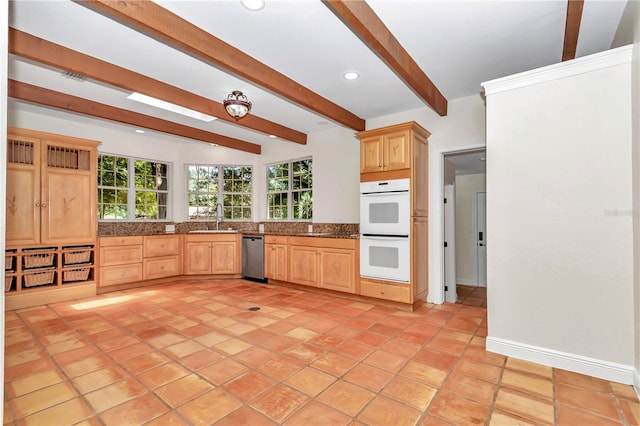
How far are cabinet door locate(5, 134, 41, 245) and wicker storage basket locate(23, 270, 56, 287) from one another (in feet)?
1.45

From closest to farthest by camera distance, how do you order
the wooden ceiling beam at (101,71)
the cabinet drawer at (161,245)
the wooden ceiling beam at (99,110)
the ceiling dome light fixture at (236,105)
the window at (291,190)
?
the wooden ceiling beam at (101,71), the ceiling dome light fixture at (236,105), the wooden ceiling beam at (99,110), the cabinet drawer at (161,245), the window at (291,190)

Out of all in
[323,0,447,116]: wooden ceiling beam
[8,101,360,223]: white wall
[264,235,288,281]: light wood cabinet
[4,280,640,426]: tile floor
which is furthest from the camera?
[264,235,288,281]: light wood cabinet

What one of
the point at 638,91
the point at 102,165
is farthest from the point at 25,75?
the point at 638,91

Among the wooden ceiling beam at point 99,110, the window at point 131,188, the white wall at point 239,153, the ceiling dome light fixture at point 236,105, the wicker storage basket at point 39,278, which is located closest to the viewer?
the ceiling dome light fixture at point 236,105

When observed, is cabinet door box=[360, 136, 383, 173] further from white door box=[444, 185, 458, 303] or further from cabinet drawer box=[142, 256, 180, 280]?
cabinet drawer box=[142, 256, 180, 280]

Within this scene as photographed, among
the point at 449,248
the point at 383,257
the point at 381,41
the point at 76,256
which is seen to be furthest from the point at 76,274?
A: the point at 449,248

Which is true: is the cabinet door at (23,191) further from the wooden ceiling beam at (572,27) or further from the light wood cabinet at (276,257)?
the wooden ceiling beam at (572,27)

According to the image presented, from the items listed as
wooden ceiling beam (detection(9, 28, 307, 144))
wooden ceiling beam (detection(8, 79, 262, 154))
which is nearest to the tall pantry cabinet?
wooden ceiling beam (detection(8, 79, 262, 154))

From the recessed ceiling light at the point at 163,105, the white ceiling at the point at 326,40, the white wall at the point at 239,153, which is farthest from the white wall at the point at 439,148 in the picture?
the recessed ceiling light at the point at 163,105

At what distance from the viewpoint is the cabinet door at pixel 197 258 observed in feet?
19.0

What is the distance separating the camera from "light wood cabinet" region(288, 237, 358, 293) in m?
4.40

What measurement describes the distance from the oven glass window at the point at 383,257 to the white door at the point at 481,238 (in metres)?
2.59

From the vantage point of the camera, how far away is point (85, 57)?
2936 millimetres

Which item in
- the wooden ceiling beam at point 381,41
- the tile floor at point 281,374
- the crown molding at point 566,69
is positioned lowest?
the tile floor at point 281,374
